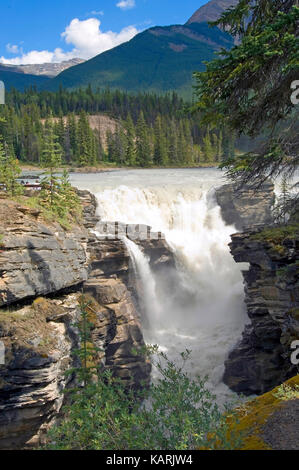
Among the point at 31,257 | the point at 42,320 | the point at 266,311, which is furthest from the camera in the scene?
the point at 266,311

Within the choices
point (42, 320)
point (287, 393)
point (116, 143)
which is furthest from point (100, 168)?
point (287, 393)

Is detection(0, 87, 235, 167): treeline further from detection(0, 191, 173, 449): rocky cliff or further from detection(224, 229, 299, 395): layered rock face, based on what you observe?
detection(224, 229, 299, 395): layered rock face

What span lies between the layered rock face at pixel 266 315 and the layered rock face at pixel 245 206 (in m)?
19.3

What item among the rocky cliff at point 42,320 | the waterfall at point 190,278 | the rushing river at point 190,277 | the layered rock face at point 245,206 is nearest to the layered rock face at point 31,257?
the rocky cliff at point 42,320

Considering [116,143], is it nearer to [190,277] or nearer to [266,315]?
[190,277]

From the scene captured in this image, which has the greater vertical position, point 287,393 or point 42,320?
point 287,393


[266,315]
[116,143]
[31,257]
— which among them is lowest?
[266,315]

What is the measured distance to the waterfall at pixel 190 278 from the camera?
85.1 ft

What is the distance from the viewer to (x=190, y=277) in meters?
32.6

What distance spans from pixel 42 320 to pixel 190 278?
754 inches

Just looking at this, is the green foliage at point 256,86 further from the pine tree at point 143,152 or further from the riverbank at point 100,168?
the pine tree at point 143,152

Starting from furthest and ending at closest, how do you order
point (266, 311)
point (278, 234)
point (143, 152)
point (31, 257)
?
point (143, 152) → point (266, 311) → point (278, 234) → point (31, 257)
